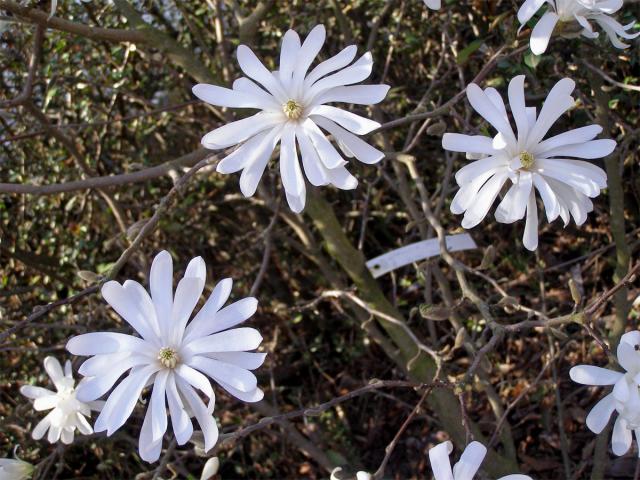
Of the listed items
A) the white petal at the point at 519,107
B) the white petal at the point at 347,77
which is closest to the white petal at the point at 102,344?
the white petal at the point at 347,77

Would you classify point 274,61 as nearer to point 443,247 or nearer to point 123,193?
point 123,193

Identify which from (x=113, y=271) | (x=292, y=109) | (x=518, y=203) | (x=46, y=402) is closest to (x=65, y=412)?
(x=46, y=402)

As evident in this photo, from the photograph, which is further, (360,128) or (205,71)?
(205,71)

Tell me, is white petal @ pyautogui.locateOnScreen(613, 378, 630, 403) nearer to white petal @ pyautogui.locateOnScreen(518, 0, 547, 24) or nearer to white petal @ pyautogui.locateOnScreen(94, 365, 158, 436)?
white petal @ pyautogui.locateOnScreen(518, 0, 547, 24)

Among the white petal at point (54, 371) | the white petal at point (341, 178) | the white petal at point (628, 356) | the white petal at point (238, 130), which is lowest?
the white petal at point (628, 356)

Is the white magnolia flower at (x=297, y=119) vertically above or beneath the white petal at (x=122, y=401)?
above

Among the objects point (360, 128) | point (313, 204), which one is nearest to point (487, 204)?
point (360, 128)

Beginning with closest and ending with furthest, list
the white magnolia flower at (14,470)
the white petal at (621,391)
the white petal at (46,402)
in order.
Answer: the white petal at (621,391), the white magnolia flower at (14,470), the white petal at (46,402)

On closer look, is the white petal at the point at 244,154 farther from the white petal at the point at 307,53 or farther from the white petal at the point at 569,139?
the white petal at the point at 569,139
